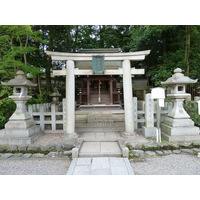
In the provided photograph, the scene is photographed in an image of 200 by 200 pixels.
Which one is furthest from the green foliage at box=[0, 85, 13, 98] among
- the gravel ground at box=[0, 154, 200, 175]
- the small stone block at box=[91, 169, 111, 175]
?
the small stone block at box=[91, 169, 111, 175]

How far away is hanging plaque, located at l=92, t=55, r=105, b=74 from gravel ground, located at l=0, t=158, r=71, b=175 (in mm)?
3420

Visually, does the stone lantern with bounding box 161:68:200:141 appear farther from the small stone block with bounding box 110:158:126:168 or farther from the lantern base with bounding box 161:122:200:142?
the small stone block with bounding box 110:158:126:168

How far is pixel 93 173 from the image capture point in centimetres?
340

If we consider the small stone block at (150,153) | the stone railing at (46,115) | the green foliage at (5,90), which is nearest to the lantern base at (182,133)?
the small stone block at (150,153)

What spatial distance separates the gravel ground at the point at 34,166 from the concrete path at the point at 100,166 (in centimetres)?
30

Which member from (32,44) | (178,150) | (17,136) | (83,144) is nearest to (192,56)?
(178,150)

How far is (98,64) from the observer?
216 inches

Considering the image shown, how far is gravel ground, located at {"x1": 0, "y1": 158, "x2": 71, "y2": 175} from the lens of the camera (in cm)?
356

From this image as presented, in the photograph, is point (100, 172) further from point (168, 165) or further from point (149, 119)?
point (149, 119)

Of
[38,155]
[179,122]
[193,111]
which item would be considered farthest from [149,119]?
[38,155]

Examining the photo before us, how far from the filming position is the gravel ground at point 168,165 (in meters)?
3.50

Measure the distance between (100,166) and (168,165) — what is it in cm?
191

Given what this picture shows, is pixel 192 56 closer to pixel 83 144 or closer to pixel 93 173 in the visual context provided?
pixel 83 144

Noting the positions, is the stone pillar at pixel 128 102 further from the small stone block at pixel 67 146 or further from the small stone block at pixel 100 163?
the small stone block at pixel 67 146
